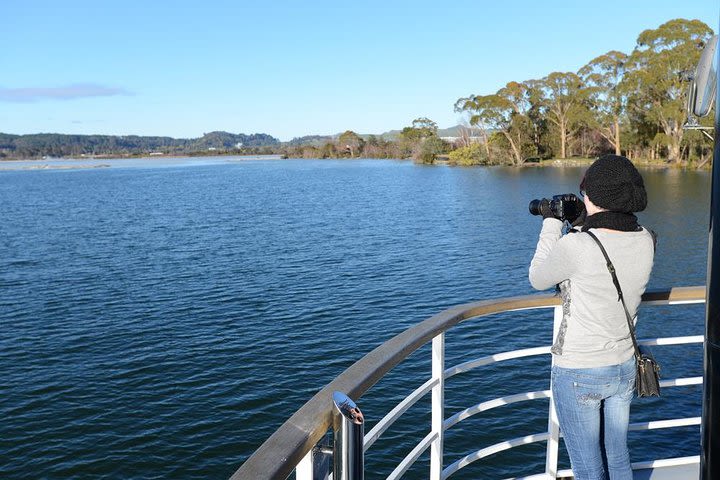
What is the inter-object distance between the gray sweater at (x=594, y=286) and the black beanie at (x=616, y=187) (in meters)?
0.09

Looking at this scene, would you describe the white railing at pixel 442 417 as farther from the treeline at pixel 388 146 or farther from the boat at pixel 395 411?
the treeline at pixel 388 146

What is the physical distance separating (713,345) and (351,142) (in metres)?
131

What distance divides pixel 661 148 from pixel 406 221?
36011 millimetres

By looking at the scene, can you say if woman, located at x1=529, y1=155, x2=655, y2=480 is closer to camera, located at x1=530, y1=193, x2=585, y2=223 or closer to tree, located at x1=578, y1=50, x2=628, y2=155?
camera, located at x1=530, y1=193, x2=585, y2=223

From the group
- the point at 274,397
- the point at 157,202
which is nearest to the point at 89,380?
the point at 274,397

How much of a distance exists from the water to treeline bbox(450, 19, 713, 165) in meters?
23.2

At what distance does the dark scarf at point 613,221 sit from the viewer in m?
2.12

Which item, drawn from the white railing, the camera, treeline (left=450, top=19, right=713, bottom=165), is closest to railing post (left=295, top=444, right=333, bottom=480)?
the white railing

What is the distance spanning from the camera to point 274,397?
31.5ft

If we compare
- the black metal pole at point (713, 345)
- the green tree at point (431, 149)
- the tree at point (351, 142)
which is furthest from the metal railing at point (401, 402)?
the tree at point (351, 142)

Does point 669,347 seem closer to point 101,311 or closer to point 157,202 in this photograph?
point 101,311

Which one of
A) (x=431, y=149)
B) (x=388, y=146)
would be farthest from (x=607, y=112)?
(x=388, y=146)

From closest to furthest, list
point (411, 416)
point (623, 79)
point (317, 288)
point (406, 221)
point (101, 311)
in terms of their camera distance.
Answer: point (411, 416) < point (101, 311) < point (317, 288) < point (406, 221) < point (623, 79)

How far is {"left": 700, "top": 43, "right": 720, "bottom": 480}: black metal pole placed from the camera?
1501 mm
